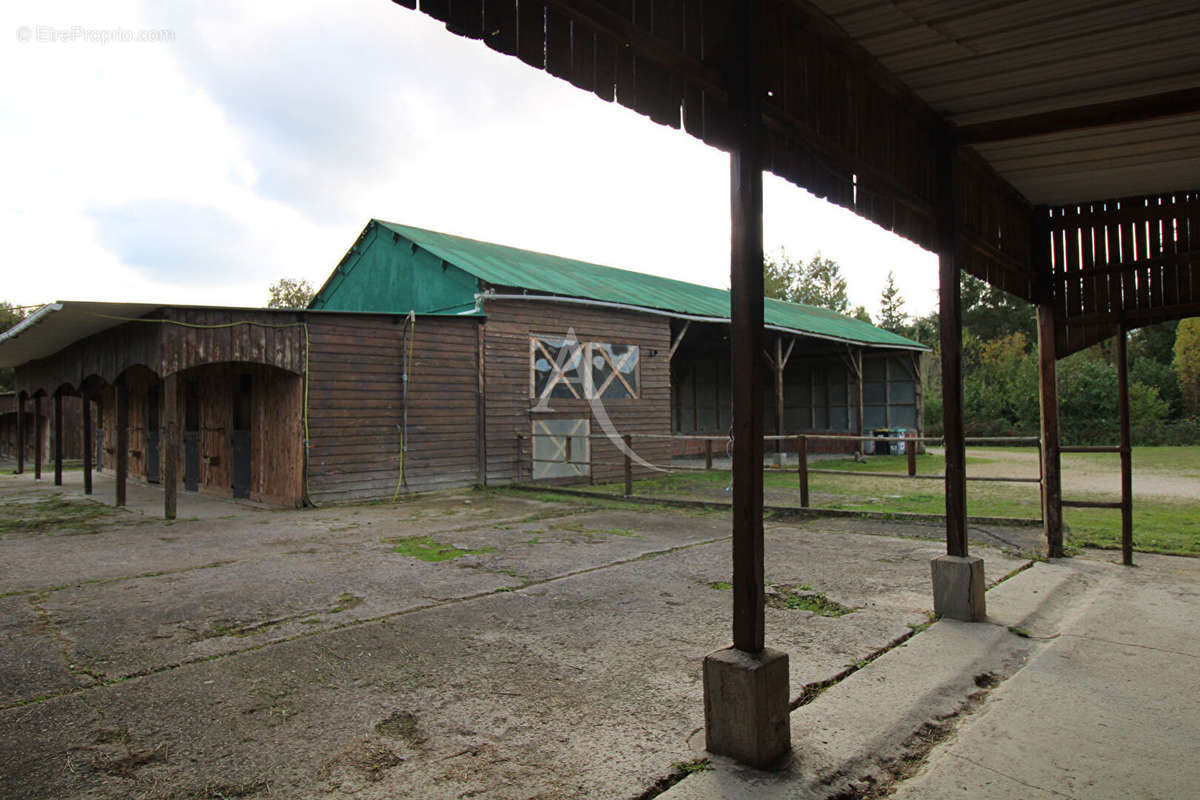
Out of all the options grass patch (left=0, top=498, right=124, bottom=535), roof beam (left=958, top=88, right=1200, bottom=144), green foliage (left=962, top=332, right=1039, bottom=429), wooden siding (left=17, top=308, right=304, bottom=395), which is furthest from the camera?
green foliage (left=962, top=332, right=1039, bottom=429)

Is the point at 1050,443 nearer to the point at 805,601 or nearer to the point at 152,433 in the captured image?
the point at 805,601

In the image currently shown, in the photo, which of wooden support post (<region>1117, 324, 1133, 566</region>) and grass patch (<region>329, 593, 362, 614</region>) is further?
wooden support post (<region>1117, 324, 1133, 566</region>)

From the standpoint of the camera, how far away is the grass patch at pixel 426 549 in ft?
21.3

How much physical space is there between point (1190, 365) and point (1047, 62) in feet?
102

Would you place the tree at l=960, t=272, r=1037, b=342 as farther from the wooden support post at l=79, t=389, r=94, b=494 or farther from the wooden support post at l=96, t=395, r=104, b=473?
the wooden support post at l=79, t=389, r=94, b=494

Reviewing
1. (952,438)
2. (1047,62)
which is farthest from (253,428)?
(1047,62)

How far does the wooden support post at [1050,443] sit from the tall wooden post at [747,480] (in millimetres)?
4398

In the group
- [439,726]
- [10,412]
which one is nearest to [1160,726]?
[439,726]

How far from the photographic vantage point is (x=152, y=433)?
1455 centimetres

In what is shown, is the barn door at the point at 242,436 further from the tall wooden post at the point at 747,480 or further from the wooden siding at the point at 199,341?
the tall wooden post at the point at 747,480

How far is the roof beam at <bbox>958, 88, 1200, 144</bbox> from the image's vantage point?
12.0 ft

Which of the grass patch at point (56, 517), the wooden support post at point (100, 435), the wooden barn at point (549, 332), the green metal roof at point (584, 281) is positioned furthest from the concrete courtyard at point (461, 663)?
the wooden support post at point (100, 435)

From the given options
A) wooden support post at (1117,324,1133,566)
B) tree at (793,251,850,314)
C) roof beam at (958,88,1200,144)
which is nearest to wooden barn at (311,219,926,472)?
wooden support post at (1117,324,1133,566)

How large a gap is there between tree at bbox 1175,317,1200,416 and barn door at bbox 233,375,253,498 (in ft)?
104
